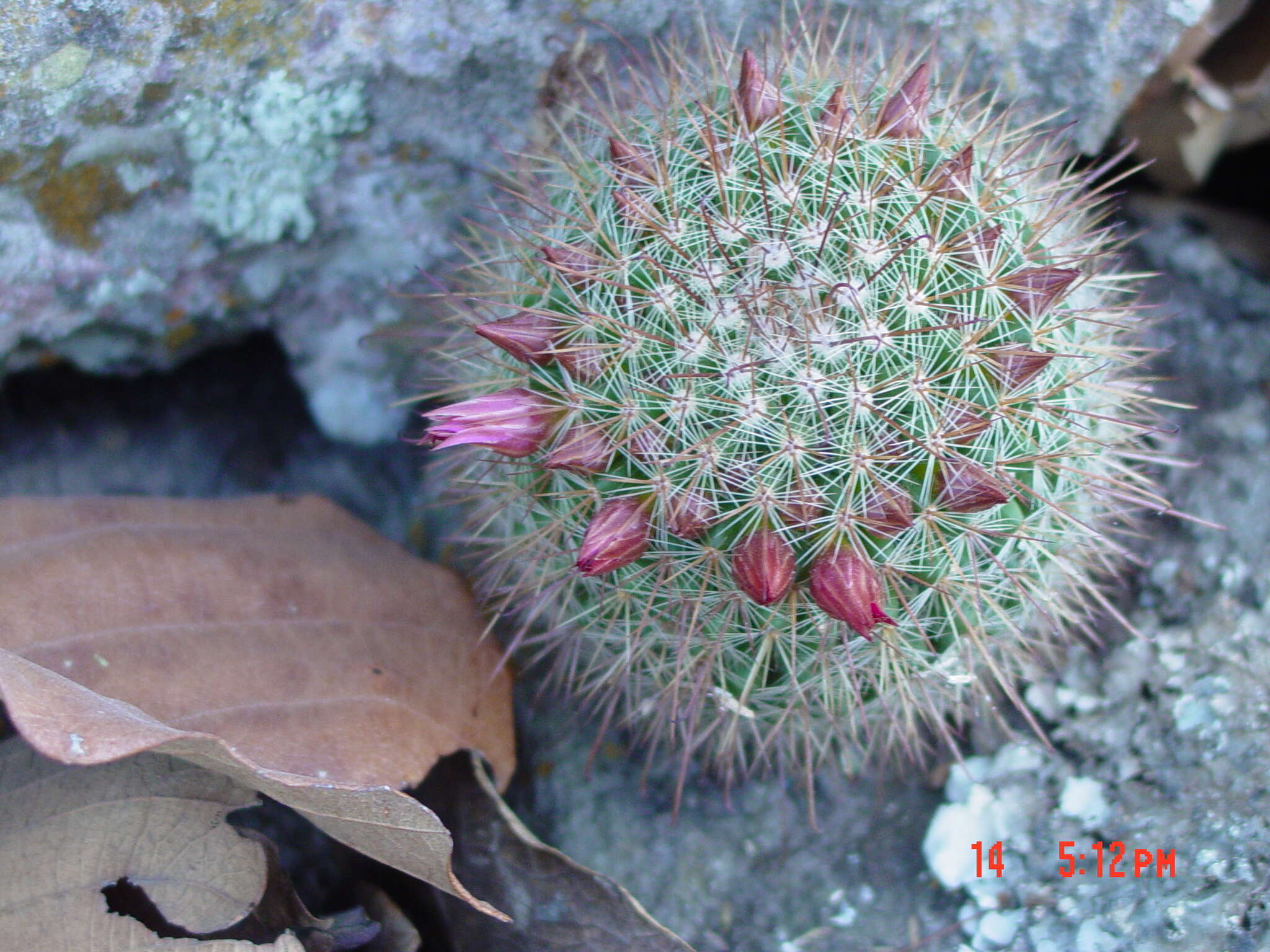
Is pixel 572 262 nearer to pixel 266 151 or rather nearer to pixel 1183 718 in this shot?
pixel 266 151

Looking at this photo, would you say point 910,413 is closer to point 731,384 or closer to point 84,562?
point 731,384

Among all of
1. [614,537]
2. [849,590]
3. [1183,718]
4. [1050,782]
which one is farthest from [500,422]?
[1183,718]

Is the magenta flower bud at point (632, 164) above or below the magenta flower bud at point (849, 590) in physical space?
above

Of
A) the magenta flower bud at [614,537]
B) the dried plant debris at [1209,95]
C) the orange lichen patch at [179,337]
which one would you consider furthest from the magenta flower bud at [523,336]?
the dried plant debris at [1209,95]

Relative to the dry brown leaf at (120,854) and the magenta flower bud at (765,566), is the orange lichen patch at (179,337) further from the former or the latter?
the magenta flower bud at (765,566)

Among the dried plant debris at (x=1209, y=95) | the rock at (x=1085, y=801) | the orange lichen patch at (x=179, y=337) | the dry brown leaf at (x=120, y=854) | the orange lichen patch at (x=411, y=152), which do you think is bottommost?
the dry brown leaf at (x=120, y=854)

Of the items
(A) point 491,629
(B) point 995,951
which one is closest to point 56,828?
(A) point 491,629
